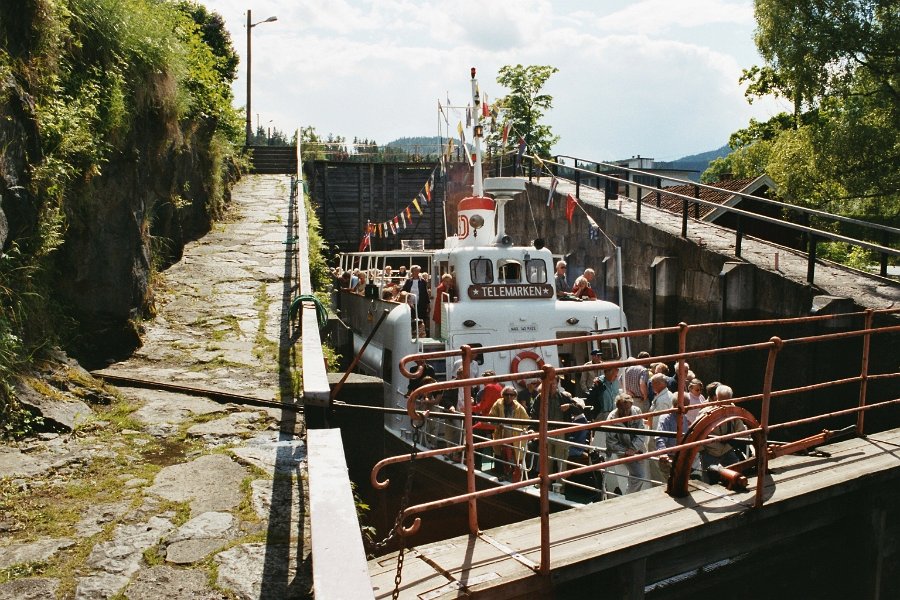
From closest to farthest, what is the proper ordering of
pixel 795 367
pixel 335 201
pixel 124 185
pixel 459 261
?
pixel 124 185
pixel 795 367
pixel 459 261
pixel 335 201

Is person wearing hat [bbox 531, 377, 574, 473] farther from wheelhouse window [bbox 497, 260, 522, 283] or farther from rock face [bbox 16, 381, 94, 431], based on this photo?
rock face [bbox 16, 381, 94, 431]

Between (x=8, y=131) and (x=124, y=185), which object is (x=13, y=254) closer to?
(x=8, y=131)

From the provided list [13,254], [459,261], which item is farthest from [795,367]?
[13,254]

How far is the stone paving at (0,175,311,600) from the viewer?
11.0 ft

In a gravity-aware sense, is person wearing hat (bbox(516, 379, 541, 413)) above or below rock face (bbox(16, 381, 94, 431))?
below

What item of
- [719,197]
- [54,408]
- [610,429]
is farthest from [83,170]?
[719,197]

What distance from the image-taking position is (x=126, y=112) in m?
7.43

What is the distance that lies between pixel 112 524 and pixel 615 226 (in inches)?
593

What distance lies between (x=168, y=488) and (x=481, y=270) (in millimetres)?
8831

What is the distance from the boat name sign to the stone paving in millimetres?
5034

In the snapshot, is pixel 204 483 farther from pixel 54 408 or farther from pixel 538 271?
pixel 538 271

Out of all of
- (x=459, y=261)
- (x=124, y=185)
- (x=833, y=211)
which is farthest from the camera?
(x=833, y=211)

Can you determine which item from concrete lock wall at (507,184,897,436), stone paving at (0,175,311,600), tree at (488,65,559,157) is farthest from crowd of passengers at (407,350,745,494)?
tree at (488,65,559,157)

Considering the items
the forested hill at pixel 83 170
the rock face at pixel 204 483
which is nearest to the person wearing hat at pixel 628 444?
the rock face at pixel 204 483
